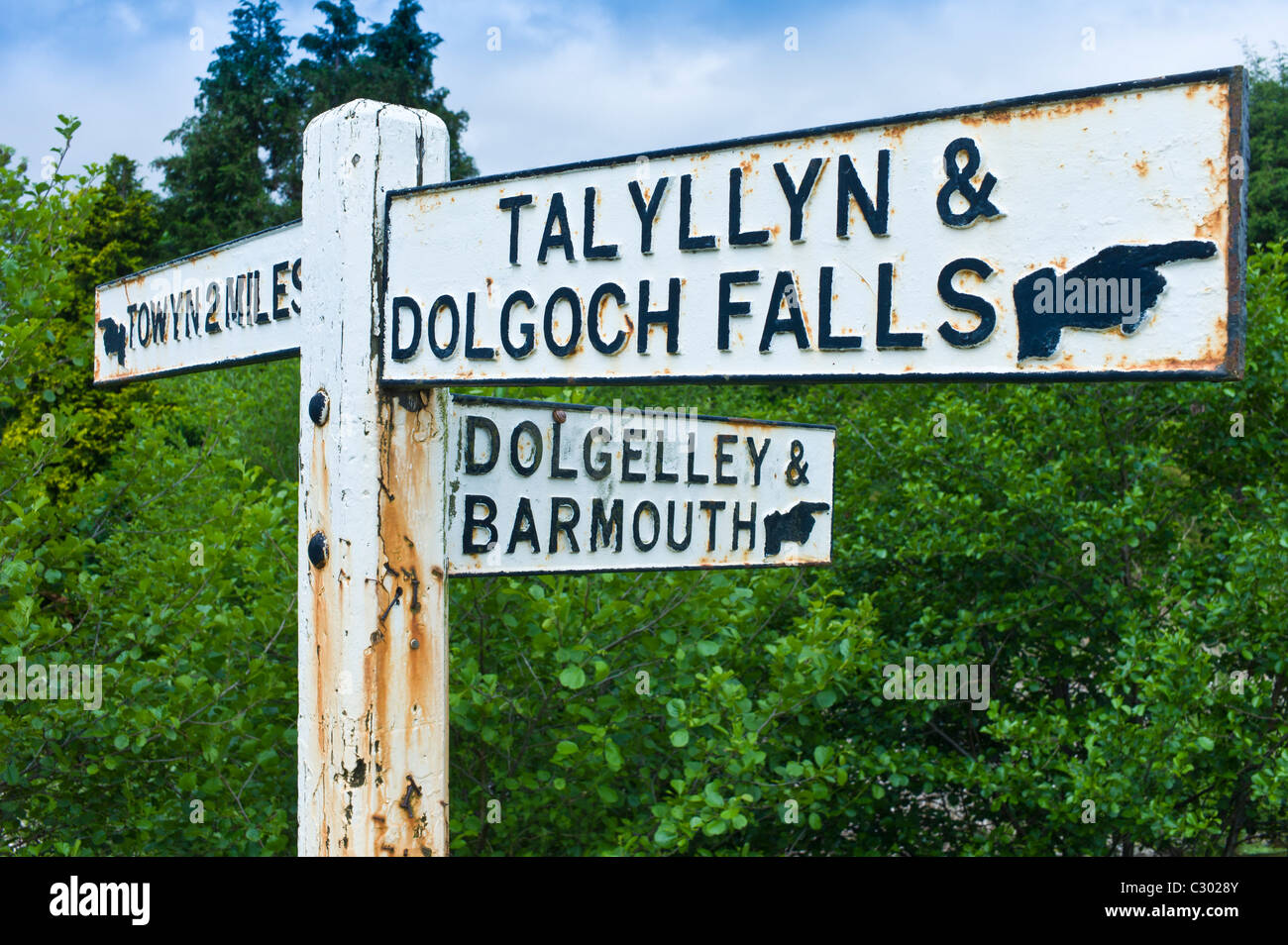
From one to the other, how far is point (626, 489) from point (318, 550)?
1.78 feet

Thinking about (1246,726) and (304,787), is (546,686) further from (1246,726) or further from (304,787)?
(1246,726)

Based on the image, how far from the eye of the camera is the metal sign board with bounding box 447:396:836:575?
186cm

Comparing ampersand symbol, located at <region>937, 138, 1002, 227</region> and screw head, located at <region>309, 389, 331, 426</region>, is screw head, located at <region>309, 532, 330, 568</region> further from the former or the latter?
ampersand symbol, located at <region>937, 138, 1002, 227</region>

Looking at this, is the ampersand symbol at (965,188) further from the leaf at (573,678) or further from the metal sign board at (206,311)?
the leaf at (573,678)

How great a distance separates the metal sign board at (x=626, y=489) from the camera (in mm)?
1862

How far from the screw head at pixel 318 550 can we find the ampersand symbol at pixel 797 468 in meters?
0.91

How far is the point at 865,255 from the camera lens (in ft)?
4.62

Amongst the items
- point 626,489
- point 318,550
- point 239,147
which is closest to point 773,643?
point 626,489

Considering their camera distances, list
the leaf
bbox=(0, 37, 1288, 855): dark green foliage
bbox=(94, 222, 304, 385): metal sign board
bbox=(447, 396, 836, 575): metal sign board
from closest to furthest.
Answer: bbox=(447, 396, 836, 575): metal sign board, bbox=(94, 222, 304, 385): metal sign board, the leaf, bbox=(0, 37, 1288, 855): dark green foliage

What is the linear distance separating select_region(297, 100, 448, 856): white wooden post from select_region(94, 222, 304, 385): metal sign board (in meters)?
0.14

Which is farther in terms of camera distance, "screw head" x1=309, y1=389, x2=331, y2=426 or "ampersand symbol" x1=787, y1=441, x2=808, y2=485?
"ampersand symbol" x1=787, y1=441, x2=808, y2=485

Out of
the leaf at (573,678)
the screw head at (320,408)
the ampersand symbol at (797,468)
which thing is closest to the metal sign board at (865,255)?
the screw head at (320,408)

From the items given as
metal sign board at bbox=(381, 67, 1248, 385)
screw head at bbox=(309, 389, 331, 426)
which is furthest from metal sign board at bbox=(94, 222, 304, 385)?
metal sign board at bbox=(381, 67, 1248, 385)

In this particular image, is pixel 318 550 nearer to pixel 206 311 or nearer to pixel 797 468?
pixel 206 311
